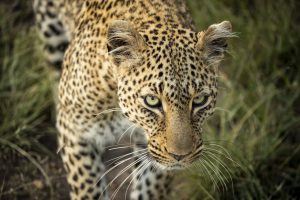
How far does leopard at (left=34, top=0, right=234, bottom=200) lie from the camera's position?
5.43m

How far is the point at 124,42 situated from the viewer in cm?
564

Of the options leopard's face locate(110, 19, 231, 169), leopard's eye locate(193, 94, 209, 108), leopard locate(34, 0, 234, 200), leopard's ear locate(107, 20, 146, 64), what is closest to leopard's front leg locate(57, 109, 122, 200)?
leopard locate(34, 0, 234, 200)

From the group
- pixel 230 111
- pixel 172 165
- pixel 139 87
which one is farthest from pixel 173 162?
pixel 230 111

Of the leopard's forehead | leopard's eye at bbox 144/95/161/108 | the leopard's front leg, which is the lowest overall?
the leopard's front leg

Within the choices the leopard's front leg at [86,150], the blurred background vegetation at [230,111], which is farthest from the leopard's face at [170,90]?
the blurred background vegetation at [230,111]

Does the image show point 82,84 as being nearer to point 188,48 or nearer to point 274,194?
point 188,48

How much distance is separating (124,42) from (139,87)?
1.23ft

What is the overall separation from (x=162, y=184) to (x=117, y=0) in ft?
5.81

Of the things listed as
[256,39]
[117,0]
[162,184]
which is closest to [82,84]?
[117,0]

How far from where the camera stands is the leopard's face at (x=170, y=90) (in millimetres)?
5398

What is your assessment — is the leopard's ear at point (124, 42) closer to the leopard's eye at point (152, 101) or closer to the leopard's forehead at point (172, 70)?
the leopard's forehead at point (172, 70)

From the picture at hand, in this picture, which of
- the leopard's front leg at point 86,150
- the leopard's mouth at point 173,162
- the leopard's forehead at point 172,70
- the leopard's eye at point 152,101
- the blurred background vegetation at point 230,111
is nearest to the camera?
the leopard's forehead at point 172,70

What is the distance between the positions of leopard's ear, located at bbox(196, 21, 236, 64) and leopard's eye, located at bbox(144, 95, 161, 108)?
0.50 metres

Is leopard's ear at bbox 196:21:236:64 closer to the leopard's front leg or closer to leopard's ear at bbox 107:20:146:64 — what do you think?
leopard's ear at bbox 107:20:146:64
